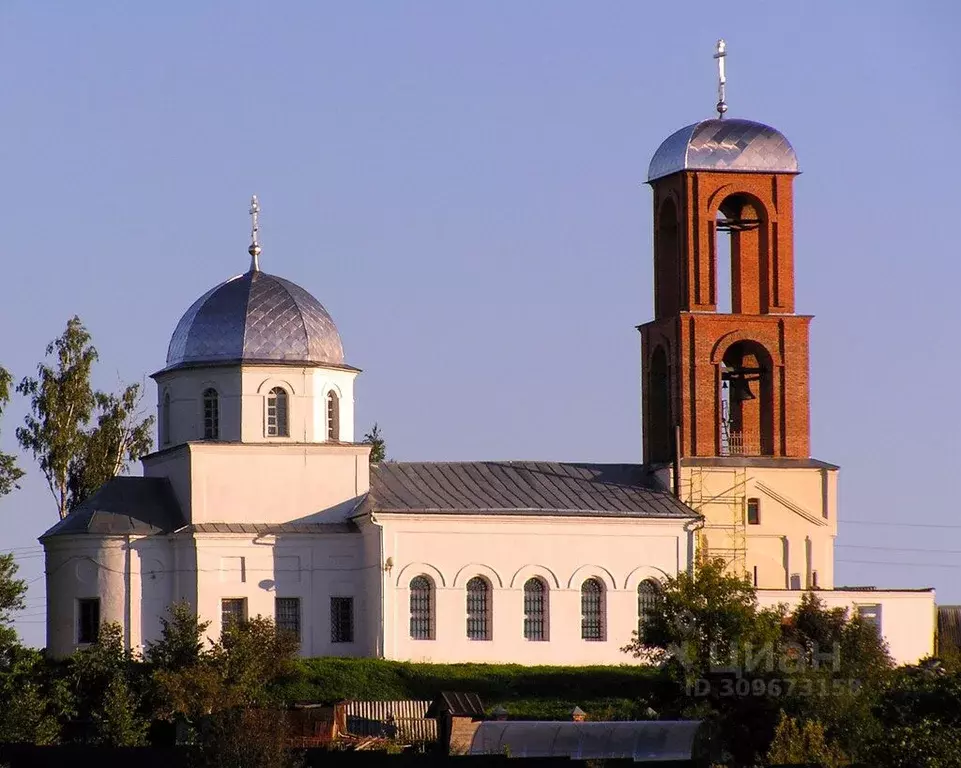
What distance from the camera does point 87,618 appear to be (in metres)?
63.2

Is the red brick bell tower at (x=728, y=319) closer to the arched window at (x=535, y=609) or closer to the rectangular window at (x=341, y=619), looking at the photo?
the arched window at (x=535, y=609)

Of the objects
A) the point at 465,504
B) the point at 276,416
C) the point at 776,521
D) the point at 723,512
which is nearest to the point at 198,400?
the point at 276,416

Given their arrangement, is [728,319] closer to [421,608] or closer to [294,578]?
[421,608]

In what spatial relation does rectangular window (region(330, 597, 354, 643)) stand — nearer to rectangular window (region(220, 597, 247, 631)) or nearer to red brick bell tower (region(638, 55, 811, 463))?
rectangular window (region(220, 597, 247, 631))

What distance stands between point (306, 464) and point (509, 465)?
5.49 meters

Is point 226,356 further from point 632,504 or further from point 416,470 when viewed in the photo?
point 632,504

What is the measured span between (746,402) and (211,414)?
1299cm

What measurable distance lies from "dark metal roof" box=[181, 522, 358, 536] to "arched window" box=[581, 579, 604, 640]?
17.8 ft

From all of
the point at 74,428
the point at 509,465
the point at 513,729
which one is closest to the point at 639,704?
the point at 513,729

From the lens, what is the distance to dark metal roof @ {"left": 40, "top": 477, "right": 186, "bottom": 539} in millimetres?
63281

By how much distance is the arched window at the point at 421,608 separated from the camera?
6369 centimetres

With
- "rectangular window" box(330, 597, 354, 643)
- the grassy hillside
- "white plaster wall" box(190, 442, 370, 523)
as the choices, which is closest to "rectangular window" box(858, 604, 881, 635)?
the grassy hillside

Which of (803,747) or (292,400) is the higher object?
(292,400)

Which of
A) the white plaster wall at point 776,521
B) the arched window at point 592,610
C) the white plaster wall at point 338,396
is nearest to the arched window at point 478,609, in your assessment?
the arched window at point 592,610
